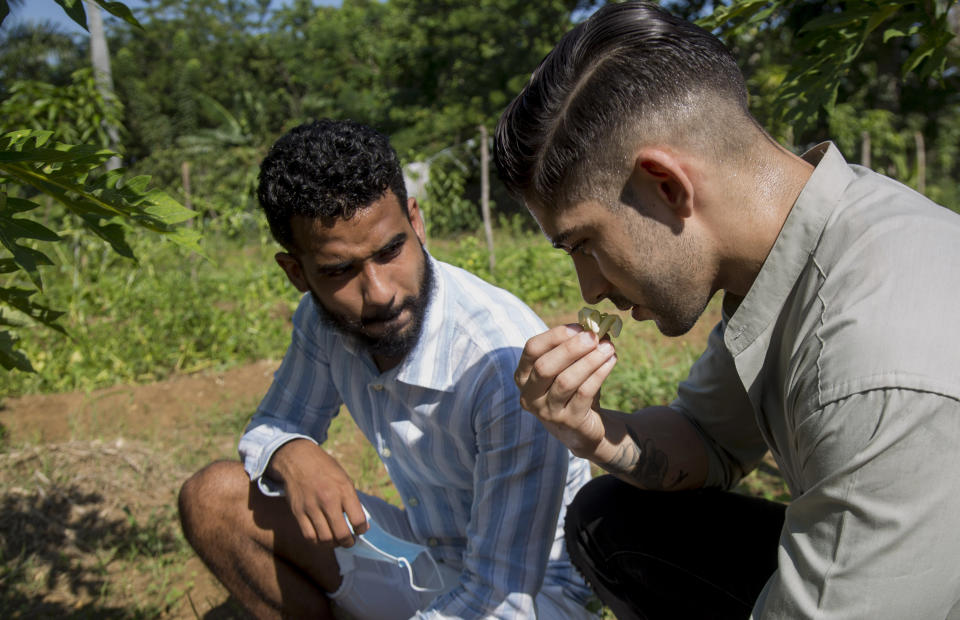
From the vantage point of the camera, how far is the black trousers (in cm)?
177

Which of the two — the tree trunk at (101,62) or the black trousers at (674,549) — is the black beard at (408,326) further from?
the tree trunk at (101,62)

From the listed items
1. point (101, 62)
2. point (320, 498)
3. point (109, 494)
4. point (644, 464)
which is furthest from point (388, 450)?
point (101, 62)

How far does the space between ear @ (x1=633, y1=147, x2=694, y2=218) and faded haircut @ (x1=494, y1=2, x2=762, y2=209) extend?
0.03 metres

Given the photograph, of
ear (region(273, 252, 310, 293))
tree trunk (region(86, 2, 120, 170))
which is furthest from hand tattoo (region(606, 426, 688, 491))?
tree trunk (region(86, 2, 120, 170))

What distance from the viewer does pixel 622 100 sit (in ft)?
4.63

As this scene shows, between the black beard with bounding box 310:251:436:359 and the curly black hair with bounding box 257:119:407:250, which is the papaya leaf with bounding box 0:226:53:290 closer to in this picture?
the curly black hair with bounding box 257:119:407:250

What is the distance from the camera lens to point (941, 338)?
1091mm

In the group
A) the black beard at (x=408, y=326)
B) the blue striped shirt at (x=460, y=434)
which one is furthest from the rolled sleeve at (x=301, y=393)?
the black beard at (x=408, y=326)

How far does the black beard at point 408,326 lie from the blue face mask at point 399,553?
0.47 m

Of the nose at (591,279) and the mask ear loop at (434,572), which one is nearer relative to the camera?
the nose at (591,279)

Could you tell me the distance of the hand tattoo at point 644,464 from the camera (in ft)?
5.94

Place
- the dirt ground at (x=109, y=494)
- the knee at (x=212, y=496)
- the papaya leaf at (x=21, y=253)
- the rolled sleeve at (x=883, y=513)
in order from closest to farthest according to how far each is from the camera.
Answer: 1. the rolled sleeve at (x=883, y=513)
2. the papaya leaf at (x=21, y=253)
3. the knee at (x=212, y=496)
4. the dirt ground at (x=109, y=494)

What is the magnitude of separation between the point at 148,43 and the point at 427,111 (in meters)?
13.0

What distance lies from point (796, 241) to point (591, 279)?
1.27ft
